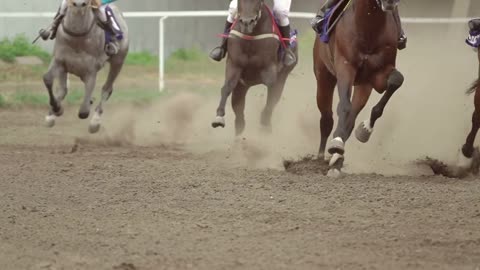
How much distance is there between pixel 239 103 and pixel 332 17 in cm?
289

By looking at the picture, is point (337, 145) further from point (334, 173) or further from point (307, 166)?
point (307, 166)

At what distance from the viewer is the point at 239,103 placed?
11398 mm

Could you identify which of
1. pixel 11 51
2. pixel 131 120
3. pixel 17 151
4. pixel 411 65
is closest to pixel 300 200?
pixel 17 151

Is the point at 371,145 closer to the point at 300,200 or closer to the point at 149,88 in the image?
the point at 300,200

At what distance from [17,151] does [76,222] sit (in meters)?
4.55

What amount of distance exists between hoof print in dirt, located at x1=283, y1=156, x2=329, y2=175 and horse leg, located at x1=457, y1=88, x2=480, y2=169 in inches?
57.1

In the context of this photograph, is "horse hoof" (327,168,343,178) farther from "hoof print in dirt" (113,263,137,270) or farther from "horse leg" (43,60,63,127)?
"horse leg" (43,60,63,127)

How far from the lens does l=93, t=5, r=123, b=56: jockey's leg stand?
37.9 feet

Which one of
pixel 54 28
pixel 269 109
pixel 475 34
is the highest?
pixel 475 34

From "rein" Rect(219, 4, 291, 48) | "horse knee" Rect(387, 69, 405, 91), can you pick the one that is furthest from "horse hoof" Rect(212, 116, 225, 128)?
"horse knee" Rect(387, 69, 405, 91)

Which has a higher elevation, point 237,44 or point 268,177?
point 237,44

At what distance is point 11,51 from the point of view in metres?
17.9

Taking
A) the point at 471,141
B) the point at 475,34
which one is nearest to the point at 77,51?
the point at 475,34

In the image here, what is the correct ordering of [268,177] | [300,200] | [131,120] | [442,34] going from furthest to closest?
[442,34]
[131,120]
[268,177]
[300,200]
